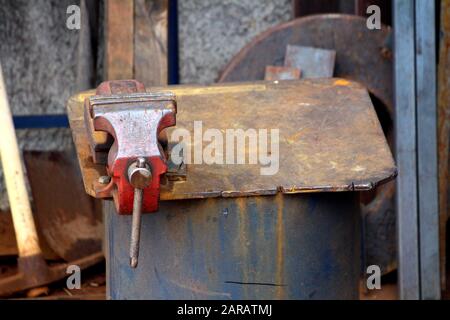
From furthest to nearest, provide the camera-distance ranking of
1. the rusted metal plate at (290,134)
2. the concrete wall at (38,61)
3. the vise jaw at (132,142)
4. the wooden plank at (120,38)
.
Result: the concrete wall at (38,61), the wooden plank at (120,38), the rusted metal plate at (290,134), the vise jaw at (132,142)

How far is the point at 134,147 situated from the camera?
2008mm

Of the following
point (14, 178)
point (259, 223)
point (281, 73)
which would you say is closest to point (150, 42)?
point (281, 73)

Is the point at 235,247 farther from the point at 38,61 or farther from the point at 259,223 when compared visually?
the point at 38,61

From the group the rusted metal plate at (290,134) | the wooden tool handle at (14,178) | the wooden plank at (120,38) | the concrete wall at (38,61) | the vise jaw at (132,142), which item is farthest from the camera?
the concrete wall at (38,61)

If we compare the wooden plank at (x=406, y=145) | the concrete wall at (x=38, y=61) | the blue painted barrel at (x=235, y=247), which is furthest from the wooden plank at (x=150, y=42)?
the blue painted barrel at (x=235, y=247)

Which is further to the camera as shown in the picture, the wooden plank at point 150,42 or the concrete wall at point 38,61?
the concrete wall at point 38,61

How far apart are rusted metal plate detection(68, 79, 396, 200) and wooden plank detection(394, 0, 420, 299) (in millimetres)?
742

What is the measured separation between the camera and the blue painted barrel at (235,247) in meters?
2.26

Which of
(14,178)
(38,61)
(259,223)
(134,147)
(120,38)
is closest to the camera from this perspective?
(134,147)

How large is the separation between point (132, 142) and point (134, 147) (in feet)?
0.04

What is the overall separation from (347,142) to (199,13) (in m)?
1.68

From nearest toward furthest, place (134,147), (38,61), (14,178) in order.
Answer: (134,147) → (14,178) → (38,61)

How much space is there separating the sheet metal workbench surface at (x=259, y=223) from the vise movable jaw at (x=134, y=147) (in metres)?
0.11

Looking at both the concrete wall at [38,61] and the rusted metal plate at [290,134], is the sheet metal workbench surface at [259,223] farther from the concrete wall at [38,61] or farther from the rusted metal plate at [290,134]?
the concrete wall at [38,61]
